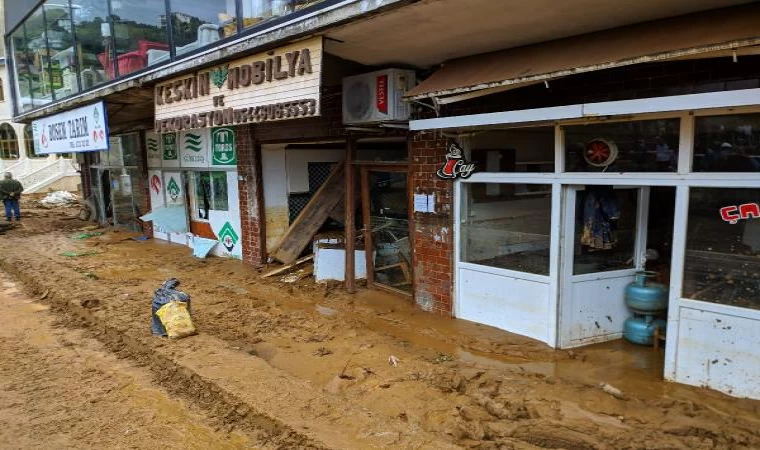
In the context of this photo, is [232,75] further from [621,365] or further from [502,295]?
[621,365]

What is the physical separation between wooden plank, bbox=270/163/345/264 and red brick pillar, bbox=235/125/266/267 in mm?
488

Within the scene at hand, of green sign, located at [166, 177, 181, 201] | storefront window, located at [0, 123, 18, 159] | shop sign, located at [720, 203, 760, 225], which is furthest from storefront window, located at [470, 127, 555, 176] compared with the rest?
storefront window, located at [0, 123, 18, 159]

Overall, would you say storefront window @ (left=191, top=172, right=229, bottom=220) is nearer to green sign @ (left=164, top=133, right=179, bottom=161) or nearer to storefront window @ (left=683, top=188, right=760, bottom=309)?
green sign @ (left=164, top=133, right=179, bottom=161)

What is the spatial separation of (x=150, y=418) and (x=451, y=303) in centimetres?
360

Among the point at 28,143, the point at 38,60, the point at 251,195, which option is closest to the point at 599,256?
the point at 251,195

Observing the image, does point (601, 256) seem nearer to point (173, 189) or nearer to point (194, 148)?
point (194, 148)

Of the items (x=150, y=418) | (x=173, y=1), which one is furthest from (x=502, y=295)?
(x=173, y=1)

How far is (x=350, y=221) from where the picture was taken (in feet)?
25.2

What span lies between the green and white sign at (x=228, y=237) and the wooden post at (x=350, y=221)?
3182 mm

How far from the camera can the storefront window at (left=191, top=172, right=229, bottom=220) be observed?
399 inches

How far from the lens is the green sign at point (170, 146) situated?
11.4 metres

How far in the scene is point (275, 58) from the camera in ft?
19.0

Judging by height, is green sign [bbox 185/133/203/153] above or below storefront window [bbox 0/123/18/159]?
below

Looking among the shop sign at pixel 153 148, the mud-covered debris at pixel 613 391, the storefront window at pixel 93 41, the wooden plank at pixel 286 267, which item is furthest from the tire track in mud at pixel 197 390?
the shop sign at pixel 153 148
